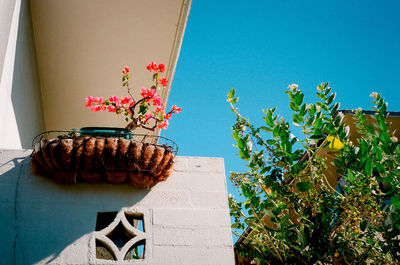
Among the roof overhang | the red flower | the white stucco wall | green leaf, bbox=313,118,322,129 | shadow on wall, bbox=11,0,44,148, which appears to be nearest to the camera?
green leaf, bbox=313,118,322,129

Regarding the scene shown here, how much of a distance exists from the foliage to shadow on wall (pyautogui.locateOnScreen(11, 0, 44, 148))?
1992mm

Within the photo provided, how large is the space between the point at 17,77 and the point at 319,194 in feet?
8.09

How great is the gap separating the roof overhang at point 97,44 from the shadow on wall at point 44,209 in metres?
2.12

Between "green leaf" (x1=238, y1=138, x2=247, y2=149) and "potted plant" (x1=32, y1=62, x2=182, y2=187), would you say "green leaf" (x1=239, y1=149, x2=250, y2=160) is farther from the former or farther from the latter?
"potted plant" (x1=32, y1=62, x2=182, y2=187)

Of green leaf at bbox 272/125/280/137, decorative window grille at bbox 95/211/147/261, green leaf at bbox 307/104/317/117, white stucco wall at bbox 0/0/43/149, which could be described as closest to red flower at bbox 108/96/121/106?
white stucco wall at bbox 0/0/43/149

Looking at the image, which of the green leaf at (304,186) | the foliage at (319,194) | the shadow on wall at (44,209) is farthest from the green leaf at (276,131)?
the shadow on wall at (44,209)

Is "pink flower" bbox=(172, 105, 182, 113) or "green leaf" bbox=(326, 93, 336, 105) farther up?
"pink flower" bbox=(172, 105, 182, 113)

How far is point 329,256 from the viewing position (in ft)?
5.13

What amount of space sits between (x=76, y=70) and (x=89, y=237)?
9.58 ft

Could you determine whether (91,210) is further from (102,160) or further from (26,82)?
(26,82)

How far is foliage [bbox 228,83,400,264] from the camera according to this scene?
153 centimetres

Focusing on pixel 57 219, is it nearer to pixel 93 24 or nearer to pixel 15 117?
pixel 15 117

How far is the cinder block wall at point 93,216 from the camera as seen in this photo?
1521 mm

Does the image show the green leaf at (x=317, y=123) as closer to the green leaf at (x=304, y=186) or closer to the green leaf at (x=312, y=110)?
the green leaf at (x=312, y=110)
